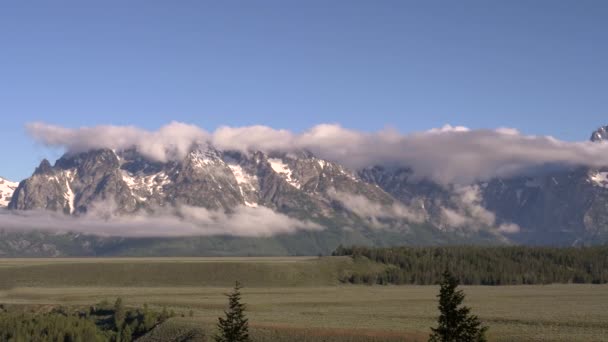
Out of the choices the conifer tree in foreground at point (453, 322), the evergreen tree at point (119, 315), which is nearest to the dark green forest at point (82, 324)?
the evergreen tree at point (119, 315)

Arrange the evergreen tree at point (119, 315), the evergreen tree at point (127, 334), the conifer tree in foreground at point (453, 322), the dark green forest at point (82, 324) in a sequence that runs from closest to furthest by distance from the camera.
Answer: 1. the conifer tree in foreground at point (453, 322)
2. the evergreen tree at point (127, 334)
3. the dark green forest at point (82, 324)
4. the evergreen tree at point (119, 315)

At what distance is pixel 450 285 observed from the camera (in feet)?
225

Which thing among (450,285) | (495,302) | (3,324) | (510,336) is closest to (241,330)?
(450,285)

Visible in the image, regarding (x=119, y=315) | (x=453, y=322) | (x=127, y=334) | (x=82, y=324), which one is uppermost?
(x=453, y=322)

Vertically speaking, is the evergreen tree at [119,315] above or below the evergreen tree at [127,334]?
above

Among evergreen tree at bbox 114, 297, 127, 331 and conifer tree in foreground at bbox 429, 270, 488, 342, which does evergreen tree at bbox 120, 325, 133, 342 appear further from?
conifer tree in foreground at bbox 429, 270, 488, 342

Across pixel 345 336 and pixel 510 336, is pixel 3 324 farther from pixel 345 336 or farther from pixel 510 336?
pixel 510 336

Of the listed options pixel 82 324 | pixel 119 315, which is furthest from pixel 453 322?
pixel 119 315

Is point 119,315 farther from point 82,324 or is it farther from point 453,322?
point 453,322

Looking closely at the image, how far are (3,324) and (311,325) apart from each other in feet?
197

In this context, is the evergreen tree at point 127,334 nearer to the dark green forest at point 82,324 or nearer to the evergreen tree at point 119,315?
the dark green forest at point 82,324

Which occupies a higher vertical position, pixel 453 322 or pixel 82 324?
pixel 453 322

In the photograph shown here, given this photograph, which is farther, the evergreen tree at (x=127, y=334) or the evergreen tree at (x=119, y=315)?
the evergreen tree at (x=119, y=315)

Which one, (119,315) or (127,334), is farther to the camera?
(119,315)
